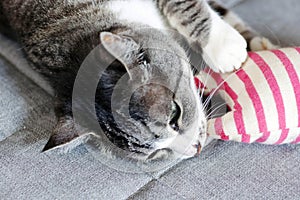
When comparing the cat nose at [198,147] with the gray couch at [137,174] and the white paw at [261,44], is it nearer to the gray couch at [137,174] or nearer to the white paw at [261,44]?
the gray couch at [137,174]

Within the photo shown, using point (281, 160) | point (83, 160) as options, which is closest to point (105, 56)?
point (83, 160)

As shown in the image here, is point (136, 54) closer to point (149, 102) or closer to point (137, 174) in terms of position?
point (149, 102)

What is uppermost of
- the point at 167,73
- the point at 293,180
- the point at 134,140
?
the point at 167,73

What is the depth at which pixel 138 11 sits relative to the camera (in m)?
1.35

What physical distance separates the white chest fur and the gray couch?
0.35 metres

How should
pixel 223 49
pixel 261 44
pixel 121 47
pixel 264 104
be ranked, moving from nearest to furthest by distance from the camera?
pixel 121 47 → pixel 264 104 → pixel 223 49 → pixel 261 44

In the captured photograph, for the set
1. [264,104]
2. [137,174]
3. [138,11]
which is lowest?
[137,174]

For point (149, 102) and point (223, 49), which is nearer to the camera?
point (149, 102)

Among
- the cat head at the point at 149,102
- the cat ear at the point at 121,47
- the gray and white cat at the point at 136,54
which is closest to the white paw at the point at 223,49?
the gray and white cat at the point at 136,54

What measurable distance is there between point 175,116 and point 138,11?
36cm

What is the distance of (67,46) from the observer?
124 cm

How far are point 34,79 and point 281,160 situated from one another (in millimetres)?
735

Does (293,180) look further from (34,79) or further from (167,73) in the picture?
(34,79)

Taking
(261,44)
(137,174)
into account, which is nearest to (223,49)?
(261,44)
